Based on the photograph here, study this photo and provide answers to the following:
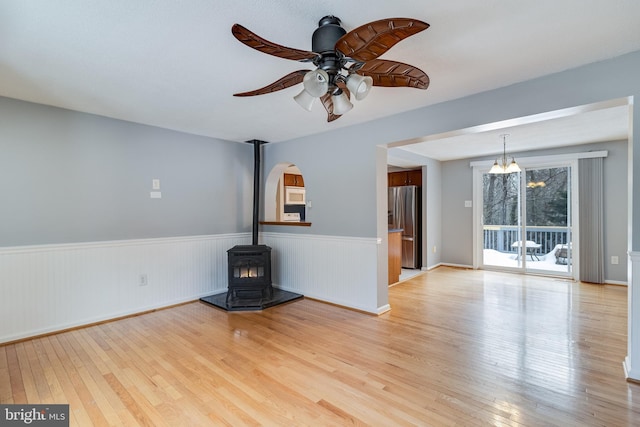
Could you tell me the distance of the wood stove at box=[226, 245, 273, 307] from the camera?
387cm

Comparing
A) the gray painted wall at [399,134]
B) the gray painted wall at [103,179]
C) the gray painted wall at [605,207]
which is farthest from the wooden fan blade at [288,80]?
the gray painted wall at [605,207]

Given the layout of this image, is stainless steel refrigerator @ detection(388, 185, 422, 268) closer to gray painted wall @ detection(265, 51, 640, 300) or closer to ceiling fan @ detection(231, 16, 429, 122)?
gray painted wall @ detection(265, 51, 640, 300)

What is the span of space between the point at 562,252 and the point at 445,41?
5261 mm

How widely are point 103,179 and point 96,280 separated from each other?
113 cm

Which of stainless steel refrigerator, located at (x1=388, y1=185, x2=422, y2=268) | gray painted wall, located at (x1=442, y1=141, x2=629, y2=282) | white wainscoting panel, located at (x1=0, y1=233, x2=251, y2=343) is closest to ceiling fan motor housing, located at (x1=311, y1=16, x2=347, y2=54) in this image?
white wainscoting panel, located at (x1=0, y1=233, x2=251, y2=343)

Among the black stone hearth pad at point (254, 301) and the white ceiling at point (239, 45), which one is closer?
the white ceiling at point (239, 45)

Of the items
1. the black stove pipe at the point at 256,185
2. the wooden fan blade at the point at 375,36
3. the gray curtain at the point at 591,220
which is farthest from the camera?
the gray curtain at the point at 591,220

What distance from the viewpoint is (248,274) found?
391 centimetres

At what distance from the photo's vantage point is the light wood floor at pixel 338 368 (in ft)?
5.94

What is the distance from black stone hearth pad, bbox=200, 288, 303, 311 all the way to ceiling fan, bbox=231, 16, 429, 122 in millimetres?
2639

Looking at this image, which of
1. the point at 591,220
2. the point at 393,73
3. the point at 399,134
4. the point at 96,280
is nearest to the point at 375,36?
the point at 393,73

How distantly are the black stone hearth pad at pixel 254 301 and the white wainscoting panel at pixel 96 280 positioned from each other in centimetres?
27

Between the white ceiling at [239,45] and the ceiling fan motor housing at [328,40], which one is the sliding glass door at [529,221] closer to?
the white ceiling at [239,45]

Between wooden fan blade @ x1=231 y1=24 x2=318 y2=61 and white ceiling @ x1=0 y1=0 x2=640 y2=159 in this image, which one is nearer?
wooden fan blade @ x1=231 y1=24 x2=318 y2=61
